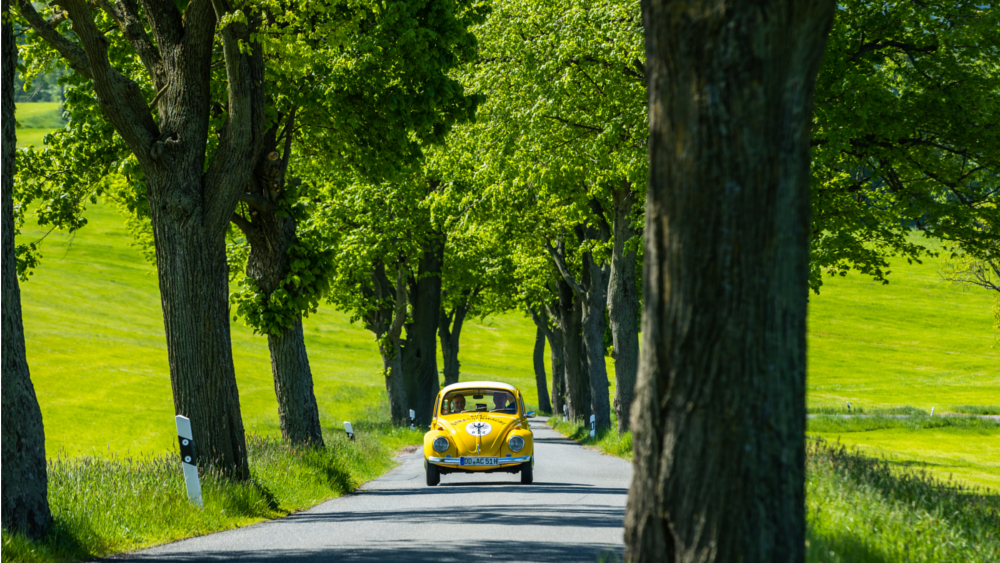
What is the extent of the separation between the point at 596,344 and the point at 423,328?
7373 millimetres

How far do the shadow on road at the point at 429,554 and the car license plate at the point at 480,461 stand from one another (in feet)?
22.2

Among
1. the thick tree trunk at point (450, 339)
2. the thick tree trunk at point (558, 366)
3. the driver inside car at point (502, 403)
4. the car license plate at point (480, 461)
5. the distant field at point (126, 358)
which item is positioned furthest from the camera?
the thick tree trunk at point (450, 339)

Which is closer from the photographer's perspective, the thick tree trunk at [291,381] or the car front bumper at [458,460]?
the car front bumper at [458,460]

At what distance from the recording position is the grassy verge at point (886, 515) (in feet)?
22.0

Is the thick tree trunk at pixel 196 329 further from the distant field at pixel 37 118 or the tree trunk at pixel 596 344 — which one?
the distant field at pixel 37 118

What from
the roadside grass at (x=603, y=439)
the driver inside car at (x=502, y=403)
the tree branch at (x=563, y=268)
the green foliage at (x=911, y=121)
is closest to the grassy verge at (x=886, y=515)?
the driver inside car at (x=502, y=403)

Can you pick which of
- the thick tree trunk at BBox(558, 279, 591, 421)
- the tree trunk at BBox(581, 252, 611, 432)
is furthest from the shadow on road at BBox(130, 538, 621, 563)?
the thick tree trunk at BBox(558, 279, 591, 421)

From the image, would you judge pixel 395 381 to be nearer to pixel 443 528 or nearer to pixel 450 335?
pixel 450 335

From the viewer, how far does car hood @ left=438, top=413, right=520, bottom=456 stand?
50.4 ft

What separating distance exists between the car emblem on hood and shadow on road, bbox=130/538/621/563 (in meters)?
6.82

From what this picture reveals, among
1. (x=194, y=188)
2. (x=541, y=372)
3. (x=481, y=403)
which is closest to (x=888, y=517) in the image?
(x=194, y=188)

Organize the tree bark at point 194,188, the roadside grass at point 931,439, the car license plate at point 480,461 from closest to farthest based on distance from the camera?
the tree bark at point 194,188 < the car license plate at point 480,461 < the roadside grass at point 931,439

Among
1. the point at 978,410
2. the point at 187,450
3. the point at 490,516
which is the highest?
the point at 187,450

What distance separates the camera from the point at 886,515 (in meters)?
7.65
